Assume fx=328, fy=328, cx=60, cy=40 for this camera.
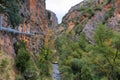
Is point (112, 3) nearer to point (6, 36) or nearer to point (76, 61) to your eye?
point (76, 61)

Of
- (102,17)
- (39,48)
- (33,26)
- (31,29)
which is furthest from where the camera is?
(102,17)

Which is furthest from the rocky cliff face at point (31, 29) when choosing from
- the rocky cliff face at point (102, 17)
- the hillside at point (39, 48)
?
the rocky cliff face at point (102, 17)

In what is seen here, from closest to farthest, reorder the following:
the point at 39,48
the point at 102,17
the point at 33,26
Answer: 1. the point at 33,26
2. the point at 39,48
3. the point at 102,17

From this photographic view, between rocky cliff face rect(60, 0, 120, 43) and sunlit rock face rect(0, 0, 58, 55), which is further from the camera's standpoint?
rocky cliff face rect(60, 0, 120, 43)

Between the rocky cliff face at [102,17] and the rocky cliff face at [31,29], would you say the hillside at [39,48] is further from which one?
the rocky cliff face at [102,17]

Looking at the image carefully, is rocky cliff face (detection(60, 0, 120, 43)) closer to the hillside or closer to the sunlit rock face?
the hillside

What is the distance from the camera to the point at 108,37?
3294cm

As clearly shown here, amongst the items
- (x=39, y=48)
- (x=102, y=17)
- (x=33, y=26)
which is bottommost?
(x=39, y=48)

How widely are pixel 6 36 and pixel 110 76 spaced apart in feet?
36.2

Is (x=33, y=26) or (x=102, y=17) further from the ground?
(x=102, y=17)

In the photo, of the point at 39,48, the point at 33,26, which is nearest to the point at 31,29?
the point at 33,26

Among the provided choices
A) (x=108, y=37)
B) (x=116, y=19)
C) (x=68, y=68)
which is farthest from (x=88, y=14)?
(x=108, y=37)

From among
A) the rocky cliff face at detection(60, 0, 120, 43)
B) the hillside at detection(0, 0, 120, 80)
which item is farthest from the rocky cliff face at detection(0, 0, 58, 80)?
the rocky cliff face at detection(60, 0, 120, 43)

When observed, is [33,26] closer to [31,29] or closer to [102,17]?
[31,29]
